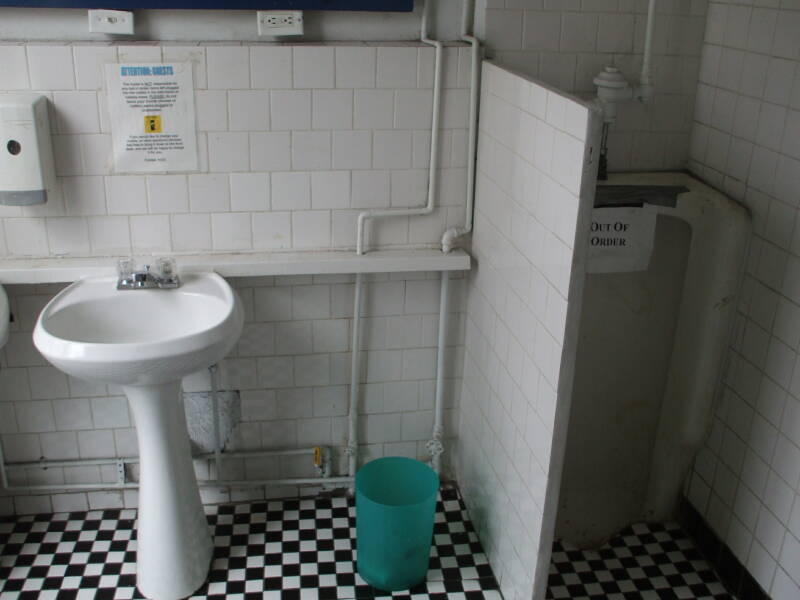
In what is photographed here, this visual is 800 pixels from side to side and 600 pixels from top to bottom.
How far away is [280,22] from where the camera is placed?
233cm

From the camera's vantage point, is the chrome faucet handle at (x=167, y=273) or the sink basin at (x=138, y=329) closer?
the sink basin at (x=138, y=329)

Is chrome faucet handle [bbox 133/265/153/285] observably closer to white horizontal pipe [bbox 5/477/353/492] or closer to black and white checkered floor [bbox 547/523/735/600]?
white horizontal pipe [bbox 5/477/353/492]

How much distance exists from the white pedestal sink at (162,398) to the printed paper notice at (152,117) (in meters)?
0.34

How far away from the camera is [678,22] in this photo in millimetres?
2479

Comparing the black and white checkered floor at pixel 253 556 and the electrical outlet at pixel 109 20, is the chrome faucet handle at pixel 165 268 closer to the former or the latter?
the electrical outlet at pixel 109 20

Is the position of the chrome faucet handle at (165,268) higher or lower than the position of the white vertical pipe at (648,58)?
lower

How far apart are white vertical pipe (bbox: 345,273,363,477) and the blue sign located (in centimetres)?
80

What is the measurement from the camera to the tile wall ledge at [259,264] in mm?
2416

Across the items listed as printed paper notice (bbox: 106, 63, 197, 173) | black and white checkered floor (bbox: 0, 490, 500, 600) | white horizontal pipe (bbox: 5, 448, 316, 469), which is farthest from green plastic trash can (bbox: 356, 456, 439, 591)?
printed paper notice (bbox: 106, 63, 197, 173)

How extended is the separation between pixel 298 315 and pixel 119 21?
1009 mm

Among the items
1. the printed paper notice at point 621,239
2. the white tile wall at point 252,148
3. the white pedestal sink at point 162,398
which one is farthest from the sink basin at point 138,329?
the printed paper notice at point 621,239

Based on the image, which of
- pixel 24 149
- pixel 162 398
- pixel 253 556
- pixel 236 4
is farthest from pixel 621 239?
pixel 24 149

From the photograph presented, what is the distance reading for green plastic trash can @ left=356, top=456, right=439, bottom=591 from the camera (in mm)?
2414

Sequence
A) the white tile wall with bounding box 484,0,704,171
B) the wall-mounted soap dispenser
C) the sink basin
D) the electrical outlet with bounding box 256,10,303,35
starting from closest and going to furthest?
the sink basin → the wall-mounted soap dispenser → the electrical outlet with bounding box 256,10,303,35 → the white tile wall with bounding box 484,0,704,171
